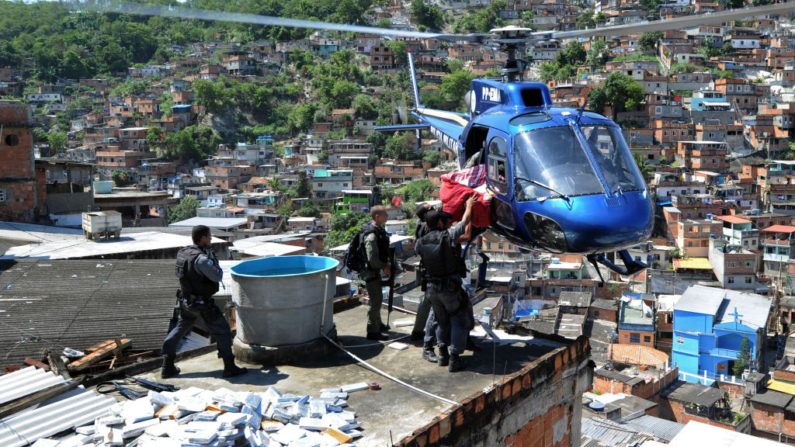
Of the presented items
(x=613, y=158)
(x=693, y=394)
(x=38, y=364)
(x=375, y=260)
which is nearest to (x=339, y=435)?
(x=375, y=260)

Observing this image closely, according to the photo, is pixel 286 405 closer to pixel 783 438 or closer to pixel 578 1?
pixel 783 438

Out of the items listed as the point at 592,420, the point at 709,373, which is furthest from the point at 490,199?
the point at 709,373

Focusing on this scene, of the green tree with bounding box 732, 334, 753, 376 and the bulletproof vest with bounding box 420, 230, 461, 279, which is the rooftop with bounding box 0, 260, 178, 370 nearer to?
the bulletproof vest with bounding box 420, 230, 461, 279

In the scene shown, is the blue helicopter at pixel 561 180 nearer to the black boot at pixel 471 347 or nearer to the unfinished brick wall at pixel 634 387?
the black boot at pixel 471 347

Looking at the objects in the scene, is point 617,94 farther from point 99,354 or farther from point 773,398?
point 99,354

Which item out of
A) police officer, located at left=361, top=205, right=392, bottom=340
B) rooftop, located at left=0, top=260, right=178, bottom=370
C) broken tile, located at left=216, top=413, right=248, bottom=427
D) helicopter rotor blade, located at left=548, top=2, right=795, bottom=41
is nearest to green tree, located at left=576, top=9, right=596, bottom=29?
helicopter rotor blade, located at left=548, top=2, right=795, bottom=41

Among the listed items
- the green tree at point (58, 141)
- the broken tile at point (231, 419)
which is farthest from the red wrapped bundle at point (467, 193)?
the green tree at point (58, 141)
